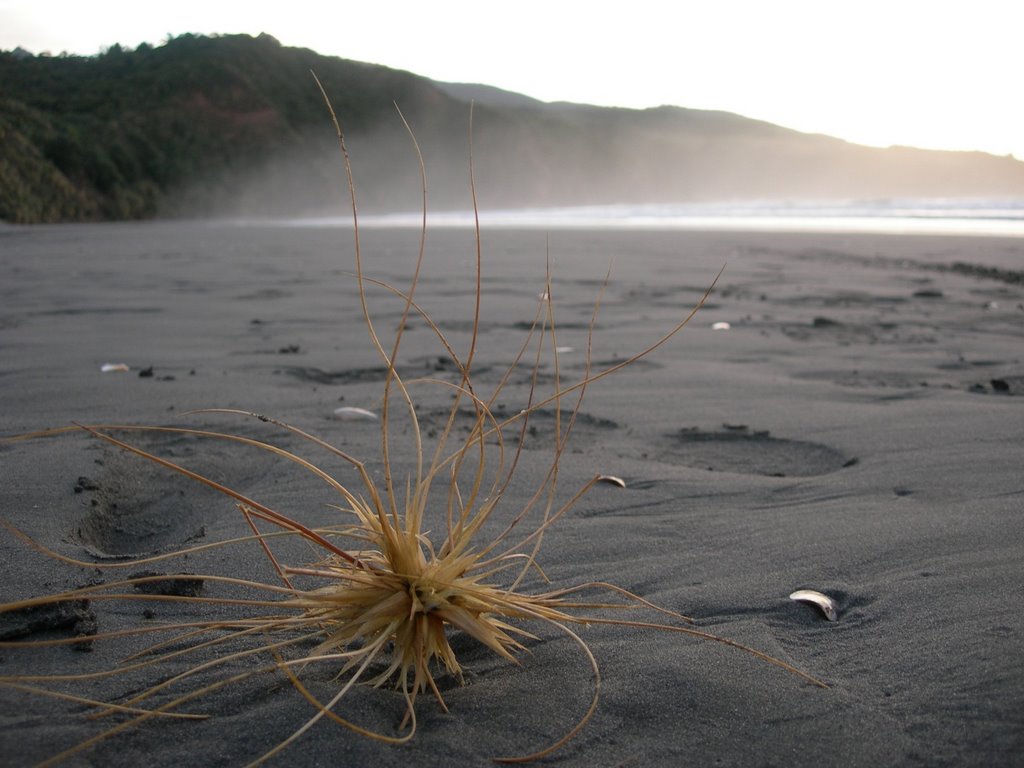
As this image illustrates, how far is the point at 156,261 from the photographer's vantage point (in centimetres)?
819

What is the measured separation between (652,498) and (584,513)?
0.61 ft

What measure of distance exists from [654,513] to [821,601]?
1.61 ft

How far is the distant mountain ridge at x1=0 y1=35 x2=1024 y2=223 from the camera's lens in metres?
23.2

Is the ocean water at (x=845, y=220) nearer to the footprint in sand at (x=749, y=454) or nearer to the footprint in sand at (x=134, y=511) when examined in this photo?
the footprint in sand at (x=749, y=454)

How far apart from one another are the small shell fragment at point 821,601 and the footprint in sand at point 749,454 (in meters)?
0.75

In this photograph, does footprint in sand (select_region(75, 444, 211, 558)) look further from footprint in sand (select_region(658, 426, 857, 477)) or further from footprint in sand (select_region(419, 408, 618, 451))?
footprint in sand (select_region(658, 426, 857, 477))

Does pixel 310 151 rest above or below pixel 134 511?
above

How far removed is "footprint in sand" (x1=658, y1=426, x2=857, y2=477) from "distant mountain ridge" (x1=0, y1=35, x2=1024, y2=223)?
10666mm

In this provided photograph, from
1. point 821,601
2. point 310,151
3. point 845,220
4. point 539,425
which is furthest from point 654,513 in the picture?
point 310,151

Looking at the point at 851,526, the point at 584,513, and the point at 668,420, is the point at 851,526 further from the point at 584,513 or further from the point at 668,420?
the point at 668,420

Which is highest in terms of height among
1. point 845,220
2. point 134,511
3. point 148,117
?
point 148,117

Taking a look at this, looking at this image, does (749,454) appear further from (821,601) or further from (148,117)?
(148,117)

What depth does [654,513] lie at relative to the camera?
6.11 ft

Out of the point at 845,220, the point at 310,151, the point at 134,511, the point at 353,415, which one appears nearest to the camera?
the point at 134,511
